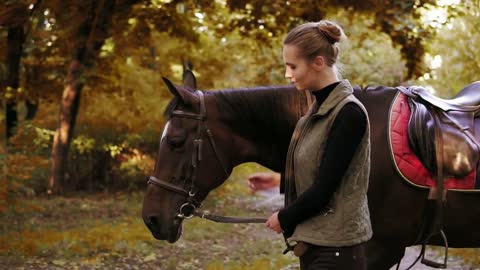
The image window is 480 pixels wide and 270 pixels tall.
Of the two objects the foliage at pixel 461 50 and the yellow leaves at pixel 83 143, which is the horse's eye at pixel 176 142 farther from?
the yellow leaves at pixel 83 143

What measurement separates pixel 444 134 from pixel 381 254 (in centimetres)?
73

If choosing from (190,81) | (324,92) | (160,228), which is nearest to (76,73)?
(190,81)

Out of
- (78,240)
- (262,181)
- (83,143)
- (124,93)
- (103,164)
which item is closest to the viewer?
(78,240)

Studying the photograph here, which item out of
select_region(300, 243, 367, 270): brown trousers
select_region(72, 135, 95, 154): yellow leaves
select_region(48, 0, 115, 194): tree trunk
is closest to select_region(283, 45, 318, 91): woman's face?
select_region(300, 243, 367, 270): brown trousers

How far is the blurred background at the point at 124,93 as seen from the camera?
699cm

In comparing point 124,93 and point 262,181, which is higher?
point 124,93

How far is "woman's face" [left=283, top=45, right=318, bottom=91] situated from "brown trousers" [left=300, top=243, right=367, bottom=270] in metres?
0.61

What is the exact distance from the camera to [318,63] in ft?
6.81

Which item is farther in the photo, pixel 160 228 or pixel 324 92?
pixel 160 228

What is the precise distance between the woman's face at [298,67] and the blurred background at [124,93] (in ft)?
13.2

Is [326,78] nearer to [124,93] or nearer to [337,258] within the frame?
[337,258]

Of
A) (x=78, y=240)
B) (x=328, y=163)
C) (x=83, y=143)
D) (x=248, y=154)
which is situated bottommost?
(x=78, y=240)

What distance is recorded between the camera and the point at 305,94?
3.16 m

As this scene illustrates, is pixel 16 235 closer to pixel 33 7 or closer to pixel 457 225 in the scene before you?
pixel 33 7
